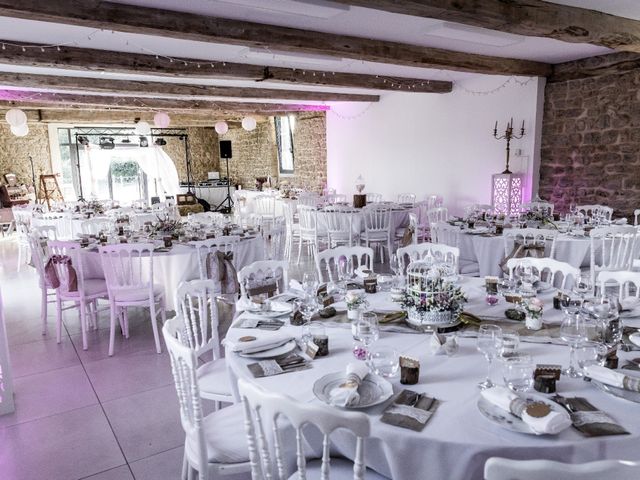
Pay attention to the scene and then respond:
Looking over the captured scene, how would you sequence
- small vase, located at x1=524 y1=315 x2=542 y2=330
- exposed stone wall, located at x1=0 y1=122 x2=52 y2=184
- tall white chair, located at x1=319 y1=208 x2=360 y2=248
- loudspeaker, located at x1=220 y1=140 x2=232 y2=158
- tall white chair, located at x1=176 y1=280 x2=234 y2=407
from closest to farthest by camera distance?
1. small vase, located at x1=524 y1=315 x2=542 y2=330
2. tall white chair, located at x1=176 y1=280 x2=234 y2=407
3. tall white chair, located at x1=319 y1=208 x2=360 y2=248
4. exposed stone wall, located at x1=0 y1=122 x2=52 y2=184
5. loudspeaker, located at x1=220 y1=140 x2=232 y2=158

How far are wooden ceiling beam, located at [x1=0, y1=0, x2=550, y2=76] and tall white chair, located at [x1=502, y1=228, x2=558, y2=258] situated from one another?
2.52m

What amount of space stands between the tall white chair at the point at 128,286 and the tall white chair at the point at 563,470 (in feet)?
11.3

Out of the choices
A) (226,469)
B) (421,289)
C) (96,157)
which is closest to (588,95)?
(421,289)

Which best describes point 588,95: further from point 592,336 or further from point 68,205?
point 68,205

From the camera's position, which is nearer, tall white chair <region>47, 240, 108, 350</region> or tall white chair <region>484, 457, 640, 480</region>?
tall white chair <region>484, 457, 640, 480</region>

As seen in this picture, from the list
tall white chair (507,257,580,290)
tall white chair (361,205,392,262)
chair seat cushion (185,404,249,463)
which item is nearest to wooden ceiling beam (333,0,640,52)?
tall white chair (507,257,580,290)

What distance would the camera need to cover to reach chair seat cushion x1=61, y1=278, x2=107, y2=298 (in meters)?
4.20

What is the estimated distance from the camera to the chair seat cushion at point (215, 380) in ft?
7.66

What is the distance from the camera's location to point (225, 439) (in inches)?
75.6

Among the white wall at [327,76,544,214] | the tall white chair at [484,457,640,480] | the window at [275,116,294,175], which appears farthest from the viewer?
the window at [275,116,294,175]

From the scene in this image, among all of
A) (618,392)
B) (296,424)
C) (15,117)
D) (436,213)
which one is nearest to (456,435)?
(296,424)

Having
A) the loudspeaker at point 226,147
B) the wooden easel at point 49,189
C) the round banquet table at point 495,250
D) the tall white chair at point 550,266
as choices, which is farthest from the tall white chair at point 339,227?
the wooden easel at point 49,189

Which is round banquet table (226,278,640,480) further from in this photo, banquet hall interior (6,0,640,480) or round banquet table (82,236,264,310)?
round banquet table (82,236,264,310)

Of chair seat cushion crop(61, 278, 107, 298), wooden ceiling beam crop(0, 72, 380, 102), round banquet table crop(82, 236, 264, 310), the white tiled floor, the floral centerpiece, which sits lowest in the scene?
the white tiled floor
